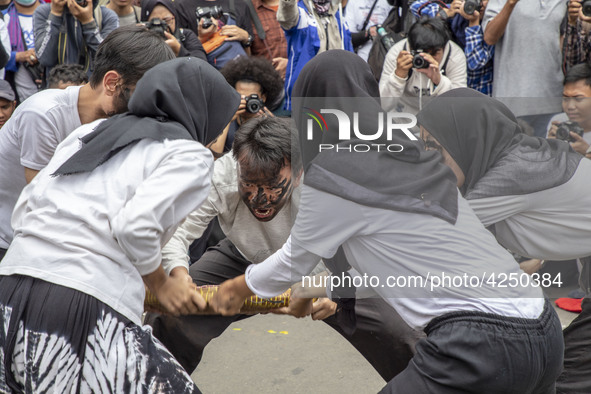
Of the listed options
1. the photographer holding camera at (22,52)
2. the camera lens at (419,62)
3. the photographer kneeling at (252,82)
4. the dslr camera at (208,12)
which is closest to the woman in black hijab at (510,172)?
the photographer kneeling at (252,82)

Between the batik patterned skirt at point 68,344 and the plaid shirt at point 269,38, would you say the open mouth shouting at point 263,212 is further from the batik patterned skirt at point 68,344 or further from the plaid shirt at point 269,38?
the plaid shirt at point 269,38

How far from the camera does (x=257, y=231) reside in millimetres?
2951

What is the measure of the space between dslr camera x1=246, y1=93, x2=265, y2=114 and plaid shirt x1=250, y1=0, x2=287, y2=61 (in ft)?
3.13

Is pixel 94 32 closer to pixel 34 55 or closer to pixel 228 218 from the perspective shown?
pixel 34 55

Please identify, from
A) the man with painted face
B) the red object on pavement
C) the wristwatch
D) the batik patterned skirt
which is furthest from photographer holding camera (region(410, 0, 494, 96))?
the batik patterned skirt

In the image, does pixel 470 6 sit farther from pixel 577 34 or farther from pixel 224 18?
pixel 224 18

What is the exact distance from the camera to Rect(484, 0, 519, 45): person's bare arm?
167 inches

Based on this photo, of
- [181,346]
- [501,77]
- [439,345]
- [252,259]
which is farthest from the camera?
[501,77]

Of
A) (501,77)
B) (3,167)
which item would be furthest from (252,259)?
(501,77)

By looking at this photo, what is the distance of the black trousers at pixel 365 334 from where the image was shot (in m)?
2.66

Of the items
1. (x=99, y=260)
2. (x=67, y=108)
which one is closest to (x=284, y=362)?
(x=67, y=108)

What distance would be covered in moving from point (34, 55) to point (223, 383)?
2907 millimetres

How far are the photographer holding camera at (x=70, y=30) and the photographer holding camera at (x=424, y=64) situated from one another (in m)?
1.95

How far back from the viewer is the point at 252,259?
3.01 meters
